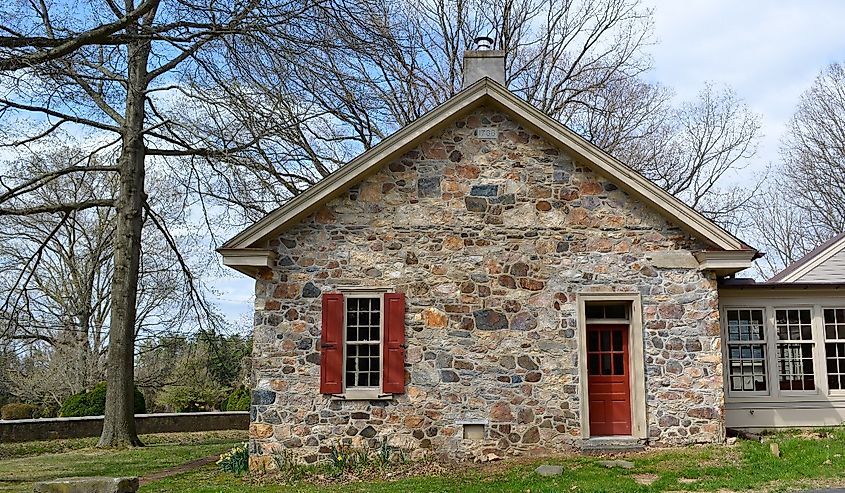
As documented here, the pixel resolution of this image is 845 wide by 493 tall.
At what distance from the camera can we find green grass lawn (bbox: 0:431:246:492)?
12508 millimetres

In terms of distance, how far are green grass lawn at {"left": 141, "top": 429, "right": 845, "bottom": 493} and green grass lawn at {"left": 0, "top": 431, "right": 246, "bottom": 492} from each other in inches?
78.0

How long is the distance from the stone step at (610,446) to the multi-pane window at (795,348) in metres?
3.35

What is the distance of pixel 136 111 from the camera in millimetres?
17453

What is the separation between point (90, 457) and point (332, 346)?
6510 millimetres

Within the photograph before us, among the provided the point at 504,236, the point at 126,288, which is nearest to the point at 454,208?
the point at 504,236

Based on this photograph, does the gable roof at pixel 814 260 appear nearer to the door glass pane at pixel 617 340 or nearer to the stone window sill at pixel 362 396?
the door glass pane at pixel 617 340

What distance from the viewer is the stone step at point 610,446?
11.7 meters

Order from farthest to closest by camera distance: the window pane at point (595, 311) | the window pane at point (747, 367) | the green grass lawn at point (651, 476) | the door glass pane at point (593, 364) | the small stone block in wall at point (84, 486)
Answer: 1. the window pane at point (747, 367)
2. the window pane at point (595, 311)
3. the door glass pane at point (593, 364)
4. the green grass lawn at point (651, 476)
5. the small stone block in wall at point (84, 486)

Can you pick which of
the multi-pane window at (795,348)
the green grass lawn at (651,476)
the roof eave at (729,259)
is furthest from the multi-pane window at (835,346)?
the roof eave at (729,259)

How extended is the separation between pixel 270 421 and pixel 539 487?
436cm

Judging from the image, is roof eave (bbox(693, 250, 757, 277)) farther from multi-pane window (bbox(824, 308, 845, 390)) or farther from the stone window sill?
the stone window sill

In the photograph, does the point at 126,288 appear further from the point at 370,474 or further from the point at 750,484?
the point at 750,484

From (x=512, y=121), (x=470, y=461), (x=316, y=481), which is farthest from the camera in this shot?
(x=512, y=121)

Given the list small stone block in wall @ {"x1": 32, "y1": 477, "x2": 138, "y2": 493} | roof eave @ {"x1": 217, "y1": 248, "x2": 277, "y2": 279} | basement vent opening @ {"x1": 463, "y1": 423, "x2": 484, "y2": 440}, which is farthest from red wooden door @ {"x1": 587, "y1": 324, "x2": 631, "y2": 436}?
small stone block in wall @ {"x1": 32, "y1": 477, "x2": 138, "y2": 493}
